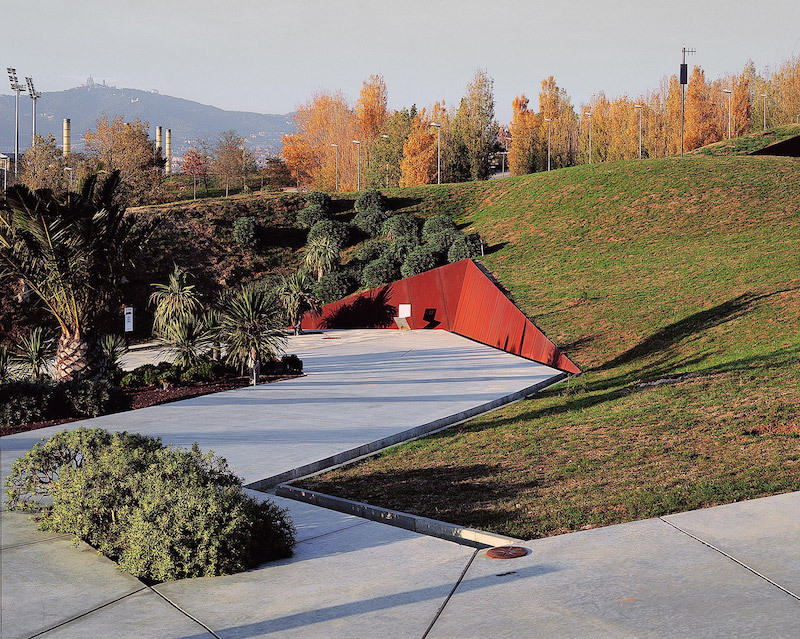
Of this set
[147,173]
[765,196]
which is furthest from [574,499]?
[147,173]

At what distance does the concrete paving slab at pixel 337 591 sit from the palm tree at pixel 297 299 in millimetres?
22702

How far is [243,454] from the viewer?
909 centimetres

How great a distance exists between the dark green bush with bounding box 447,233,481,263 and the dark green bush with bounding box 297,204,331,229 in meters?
13.6

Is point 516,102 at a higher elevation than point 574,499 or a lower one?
higher

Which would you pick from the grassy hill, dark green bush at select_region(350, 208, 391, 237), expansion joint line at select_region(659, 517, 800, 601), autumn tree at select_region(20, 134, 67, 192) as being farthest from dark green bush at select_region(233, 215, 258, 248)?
expansion joint line at select_region(659, 517, 800, 601)

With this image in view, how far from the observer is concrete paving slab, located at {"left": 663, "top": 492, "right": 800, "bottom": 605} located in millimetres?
A: 4756

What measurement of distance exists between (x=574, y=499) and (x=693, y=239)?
24748 millimetres

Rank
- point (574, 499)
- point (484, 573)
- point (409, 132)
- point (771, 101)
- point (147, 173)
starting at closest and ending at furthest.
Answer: point (484, 573) < point (574, 499) < point (147, 173) < point (409, 132) < point (771, 101)

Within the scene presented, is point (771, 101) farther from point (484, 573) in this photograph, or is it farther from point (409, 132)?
point (484, 573)

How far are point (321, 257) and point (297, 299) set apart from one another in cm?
741

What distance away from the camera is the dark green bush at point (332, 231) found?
41.4m

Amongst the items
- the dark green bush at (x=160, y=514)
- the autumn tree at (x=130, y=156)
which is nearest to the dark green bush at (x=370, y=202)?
the autumn tree at (x=130, y=156)

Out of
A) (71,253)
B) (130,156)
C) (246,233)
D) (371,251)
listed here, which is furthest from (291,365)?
(130,156)

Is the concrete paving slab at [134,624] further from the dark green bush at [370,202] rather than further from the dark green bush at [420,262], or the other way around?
the dark green bush at [370,202]
